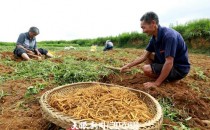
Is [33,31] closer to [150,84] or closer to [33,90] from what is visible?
[33,90]

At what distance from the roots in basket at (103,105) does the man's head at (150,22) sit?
0.99m

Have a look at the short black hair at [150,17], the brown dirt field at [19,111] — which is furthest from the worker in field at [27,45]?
the short black hair at [150,17]

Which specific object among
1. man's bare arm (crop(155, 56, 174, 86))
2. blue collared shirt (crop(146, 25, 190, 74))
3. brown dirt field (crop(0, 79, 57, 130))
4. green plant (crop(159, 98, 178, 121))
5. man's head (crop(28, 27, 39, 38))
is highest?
man's head (crop(28, 27, 39, 38))

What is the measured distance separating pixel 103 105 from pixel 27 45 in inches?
190

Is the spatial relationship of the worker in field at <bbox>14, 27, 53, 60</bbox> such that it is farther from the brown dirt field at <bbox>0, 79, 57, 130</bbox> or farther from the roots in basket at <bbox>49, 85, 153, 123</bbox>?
the roots in basket at <bbox>49, 85, 153, 123</bbox>

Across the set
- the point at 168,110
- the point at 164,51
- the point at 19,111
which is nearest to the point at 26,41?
the point at 19,111

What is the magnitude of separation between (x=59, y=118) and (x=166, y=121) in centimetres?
114

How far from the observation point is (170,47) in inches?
127

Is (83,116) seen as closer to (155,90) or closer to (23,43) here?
(155,90)

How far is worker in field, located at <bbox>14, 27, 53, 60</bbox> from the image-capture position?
6340 millimetres

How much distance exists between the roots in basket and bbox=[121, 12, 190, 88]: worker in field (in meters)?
0.69

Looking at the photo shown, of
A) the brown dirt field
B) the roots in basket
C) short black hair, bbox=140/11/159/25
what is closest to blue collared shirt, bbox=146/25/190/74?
short black hair, bbox=140/11/159/25

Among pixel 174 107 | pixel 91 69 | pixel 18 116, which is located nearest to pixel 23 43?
pixel 91 69

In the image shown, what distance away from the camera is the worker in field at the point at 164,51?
3240 mm
